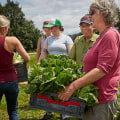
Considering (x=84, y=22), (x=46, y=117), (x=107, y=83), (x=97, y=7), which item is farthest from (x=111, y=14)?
(x=46, y=117)

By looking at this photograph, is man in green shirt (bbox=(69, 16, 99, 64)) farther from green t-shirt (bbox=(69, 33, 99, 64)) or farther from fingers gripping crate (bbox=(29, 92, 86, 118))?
fingers gripping crate (bbox=(29, 92, 86, 118))

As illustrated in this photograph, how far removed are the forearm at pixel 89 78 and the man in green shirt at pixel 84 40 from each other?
4.69 ft

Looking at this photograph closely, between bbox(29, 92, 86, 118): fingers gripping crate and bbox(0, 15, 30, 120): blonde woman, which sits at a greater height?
bbox(0, 15, 30, 120): blonde woman

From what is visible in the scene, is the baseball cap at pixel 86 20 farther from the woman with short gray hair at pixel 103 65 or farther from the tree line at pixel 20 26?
the tree line at pixel 20 26

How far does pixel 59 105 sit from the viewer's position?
211 cm

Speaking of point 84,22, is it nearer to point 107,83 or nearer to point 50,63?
point 50,63

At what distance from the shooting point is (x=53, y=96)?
213cm

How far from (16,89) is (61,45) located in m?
1.39

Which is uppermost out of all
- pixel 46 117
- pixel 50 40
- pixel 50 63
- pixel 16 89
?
pixel 50 40

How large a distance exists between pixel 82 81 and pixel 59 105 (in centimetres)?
38

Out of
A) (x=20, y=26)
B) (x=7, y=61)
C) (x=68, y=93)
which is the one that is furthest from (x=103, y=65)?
(x=20, y=26)

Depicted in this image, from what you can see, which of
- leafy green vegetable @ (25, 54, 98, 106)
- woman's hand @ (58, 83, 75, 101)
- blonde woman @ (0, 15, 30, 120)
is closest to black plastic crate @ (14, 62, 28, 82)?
blonde woman @ (0, 15, 30, 120)

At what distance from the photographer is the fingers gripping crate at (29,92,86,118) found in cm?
202

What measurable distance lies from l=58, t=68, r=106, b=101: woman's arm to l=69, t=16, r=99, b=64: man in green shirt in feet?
4.68
